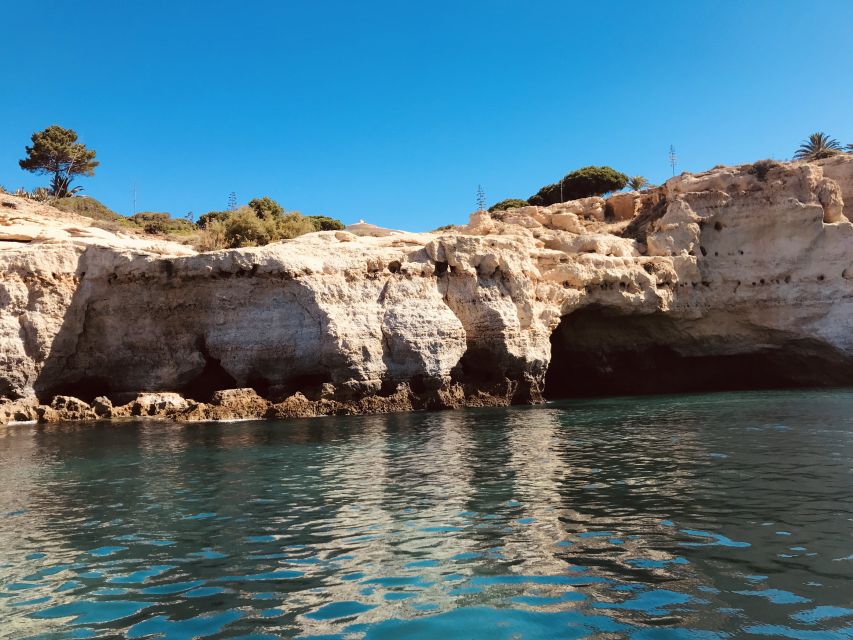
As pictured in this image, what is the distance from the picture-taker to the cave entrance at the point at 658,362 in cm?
3139

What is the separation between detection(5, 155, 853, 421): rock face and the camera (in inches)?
896

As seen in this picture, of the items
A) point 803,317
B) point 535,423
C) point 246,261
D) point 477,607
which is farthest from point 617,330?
point 477,607

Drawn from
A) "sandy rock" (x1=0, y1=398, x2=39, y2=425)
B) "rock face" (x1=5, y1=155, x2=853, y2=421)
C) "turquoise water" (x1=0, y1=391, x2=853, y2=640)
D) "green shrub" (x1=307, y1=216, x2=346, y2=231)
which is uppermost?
"green shrub" (x1=307, y1=216, x2=346, y2=231)

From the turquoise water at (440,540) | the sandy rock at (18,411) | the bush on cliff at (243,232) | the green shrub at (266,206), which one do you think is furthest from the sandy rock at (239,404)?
the green shrub at (266,206)

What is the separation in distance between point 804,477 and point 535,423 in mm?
8798

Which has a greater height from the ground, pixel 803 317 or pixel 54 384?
pixel 803 317

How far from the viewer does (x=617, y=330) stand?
3167 centimetres

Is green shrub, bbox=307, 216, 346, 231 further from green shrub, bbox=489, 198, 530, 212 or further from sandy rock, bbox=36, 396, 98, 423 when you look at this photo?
sandy rock, bbox=36, 396, 98, 423

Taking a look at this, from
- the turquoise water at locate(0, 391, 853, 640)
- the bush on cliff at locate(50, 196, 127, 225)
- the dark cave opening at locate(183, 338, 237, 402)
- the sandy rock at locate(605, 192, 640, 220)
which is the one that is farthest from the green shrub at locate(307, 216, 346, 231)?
the turquoise water at locate(0, 391, 853, 640)

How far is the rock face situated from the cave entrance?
145 mm

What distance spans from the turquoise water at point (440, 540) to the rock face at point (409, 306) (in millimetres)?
9542

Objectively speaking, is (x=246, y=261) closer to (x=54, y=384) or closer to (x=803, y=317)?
(x=54, y=384)

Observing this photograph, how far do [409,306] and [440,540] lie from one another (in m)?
17.5

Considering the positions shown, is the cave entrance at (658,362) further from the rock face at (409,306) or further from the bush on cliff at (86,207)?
the bush on cliff at (86,207)
